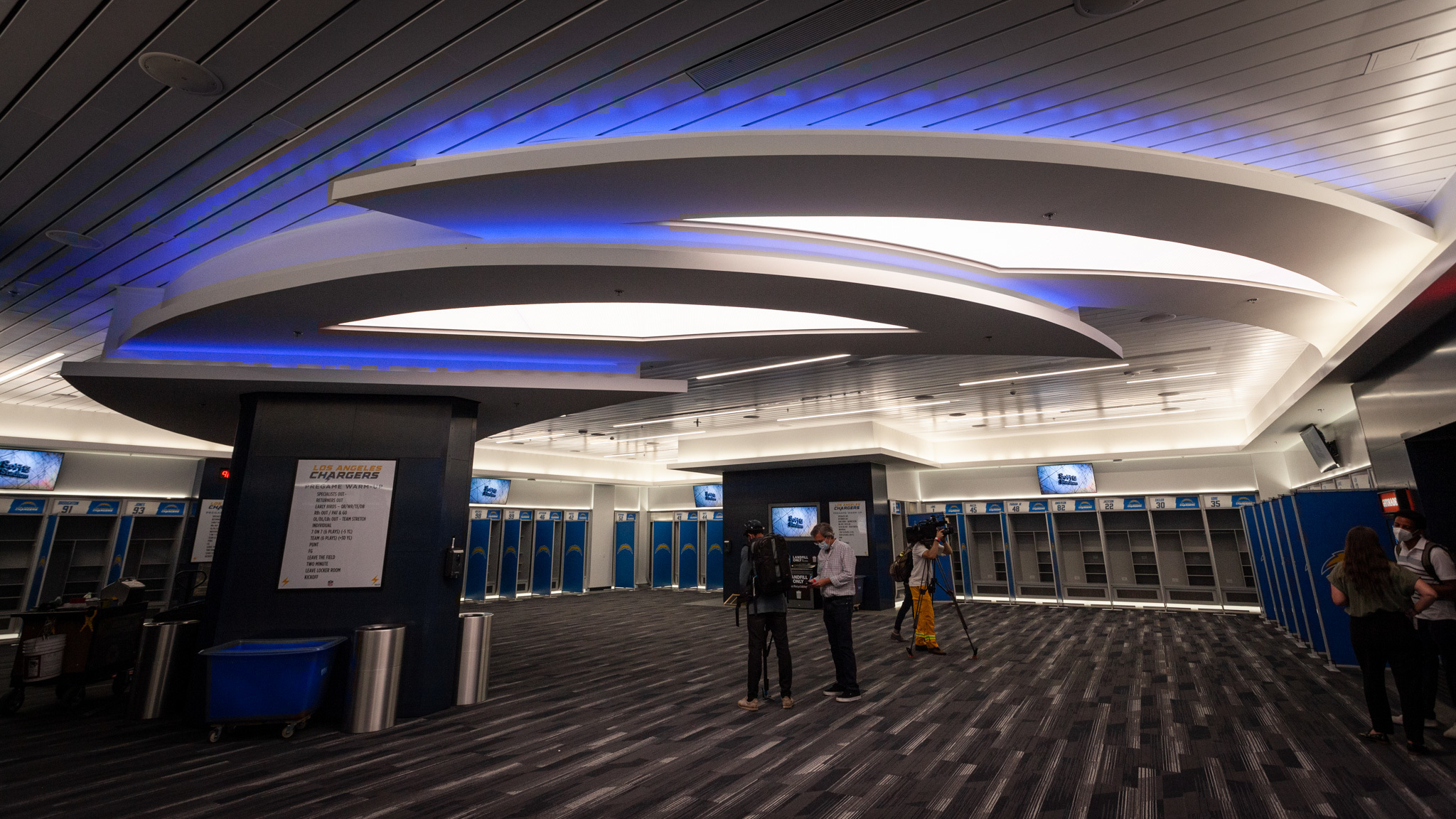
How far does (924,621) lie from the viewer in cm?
790

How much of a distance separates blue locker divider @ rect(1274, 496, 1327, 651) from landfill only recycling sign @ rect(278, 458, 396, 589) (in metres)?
10.1

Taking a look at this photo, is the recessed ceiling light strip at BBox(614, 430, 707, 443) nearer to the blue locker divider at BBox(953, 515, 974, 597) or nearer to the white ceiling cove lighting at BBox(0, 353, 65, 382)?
the blue locker divider at BBox(953, 515, 974, 597)

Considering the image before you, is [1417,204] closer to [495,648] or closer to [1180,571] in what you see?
[495,648]

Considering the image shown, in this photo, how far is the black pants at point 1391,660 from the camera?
392 centimetres

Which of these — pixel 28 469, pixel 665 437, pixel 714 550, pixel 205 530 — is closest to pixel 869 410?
pixel 665 437

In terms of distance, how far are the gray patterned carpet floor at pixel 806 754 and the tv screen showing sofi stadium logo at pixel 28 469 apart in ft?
23.7

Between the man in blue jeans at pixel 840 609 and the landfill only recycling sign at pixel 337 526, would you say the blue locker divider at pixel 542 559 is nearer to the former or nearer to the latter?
the landfill only recycling sign at pixel 337 526

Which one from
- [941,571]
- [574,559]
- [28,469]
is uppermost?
[28,469]

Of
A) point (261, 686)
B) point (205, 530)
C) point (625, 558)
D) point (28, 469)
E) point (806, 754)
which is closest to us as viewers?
point (806, 754)

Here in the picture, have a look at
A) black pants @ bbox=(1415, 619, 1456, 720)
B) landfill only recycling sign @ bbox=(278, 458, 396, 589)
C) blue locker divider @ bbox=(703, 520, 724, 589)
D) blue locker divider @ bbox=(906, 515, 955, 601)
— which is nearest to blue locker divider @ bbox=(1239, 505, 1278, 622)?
blue locker divider @ bbox=(906, 515, 955, 601)

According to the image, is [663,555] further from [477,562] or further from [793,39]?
[793,39]

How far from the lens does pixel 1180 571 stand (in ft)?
42.6

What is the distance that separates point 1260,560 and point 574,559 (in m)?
15.5

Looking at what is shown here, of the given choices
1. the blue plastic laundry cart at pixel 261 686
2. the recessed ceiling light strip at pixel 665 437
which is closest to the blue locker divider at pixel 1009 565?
the recessed ceiling light strip at pixel 665 437
